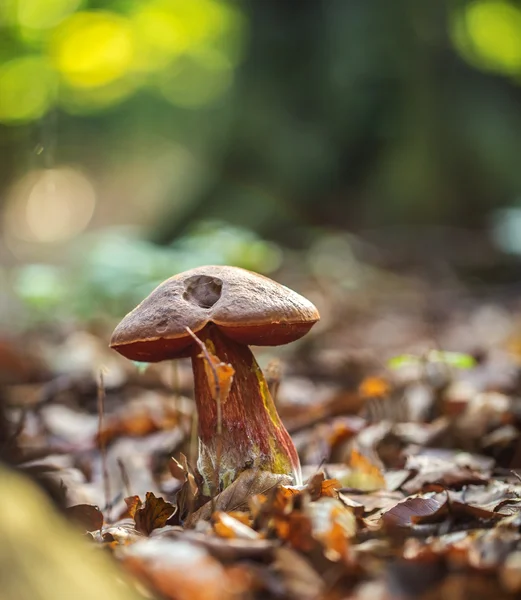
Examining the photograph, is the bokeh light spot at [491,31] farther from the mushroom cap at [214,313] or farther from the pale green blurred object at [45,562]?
the pale green blurred object at [45,562]

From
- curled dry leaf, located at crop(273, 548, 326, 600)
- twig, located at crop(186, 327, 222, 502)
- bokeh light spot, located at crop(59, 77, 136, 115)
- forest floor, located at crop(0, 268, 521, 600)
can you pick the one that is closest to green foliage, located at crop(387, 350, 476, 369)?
forest floor, located at crop(0, 268, 521, 600)

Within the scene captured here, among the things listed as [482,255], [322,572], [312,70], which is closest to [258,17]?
[312,70]

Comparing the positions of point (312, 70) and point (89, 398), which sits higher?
point (312, 70)

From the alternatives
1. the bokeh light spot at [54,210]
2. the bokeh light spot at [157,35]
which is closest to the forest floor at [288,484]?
the bokeh light spot at [157,35]

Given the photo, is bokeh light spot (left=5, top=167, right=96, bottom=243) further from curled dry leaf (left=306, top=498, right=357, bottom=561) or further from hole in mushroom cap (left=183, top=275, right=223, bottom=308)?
curled dry leaf (left=306, top=498, right=357, bottom=561)

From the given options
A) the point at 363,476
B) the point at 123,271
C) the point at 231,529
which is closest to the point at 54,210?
the point at 123,271

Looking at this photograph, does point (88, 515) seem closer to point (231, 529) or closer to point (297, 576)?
point (231, 529)

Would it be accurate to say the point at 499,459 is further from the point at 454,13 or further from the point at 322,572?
the point at 454,13
